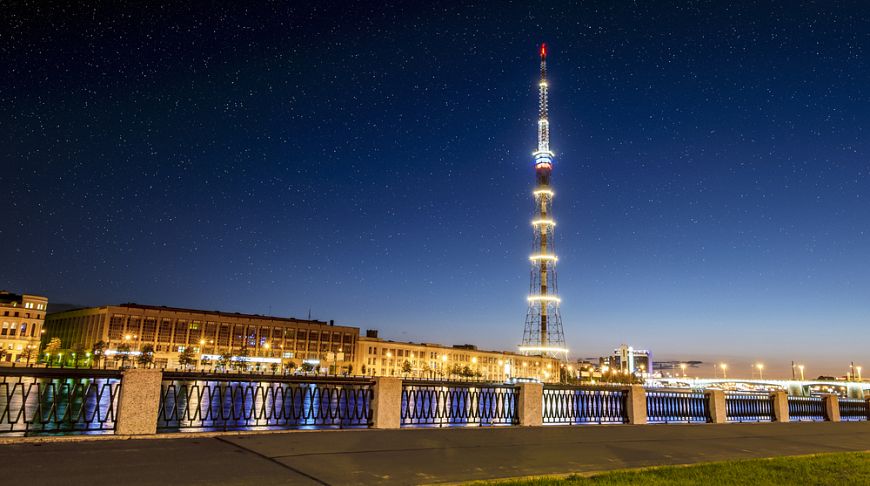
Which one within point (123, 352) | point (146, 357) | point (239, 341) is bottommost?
point (146, 357)

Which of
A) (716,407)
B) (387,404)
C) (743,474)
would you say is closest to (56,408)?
(387,404)

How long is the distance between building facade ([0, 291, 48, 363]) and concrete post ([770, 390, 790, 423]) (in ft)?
532

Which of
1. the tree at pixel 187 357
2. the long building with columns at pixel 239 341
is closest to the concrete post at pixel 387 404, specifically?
the long building with columns at pixel 239 341

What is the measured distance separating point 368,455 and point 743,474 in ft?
20.5

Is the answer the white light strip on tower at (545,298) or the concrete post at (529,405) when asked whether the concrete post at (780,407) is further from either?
the white light strip on tower at (545,298)

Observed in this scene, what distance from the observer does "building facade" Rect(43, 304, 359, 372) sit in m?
145

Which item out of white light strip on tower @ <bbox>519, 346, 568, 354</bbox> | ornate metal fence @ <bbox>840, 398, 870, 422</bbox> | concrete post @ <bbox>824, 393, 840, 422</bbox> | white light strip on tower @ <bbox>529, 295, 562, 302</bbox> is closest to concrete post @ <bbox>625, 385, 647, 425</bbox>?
concrete post @ <bbox>824, 393, 840, 422</bbox>

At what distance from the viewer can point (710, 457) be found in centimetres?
1165

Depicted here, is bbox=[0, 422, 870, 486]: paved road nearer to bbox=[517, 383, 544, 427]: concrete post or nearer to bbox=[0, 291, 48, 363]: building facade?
bbox=[517, 383, 544, 427]: concrete post

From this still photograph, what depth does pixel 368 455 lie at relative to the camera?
10031 mm

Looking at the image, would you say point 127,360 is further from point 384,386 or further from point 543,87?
point 384,386

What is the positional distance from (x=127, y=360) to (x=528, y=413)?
481 feet

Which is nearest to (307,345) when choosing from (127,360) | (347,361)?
(347,361)

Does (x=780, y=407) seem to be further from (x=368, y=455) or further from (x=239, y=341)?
(x=239, y=341)
